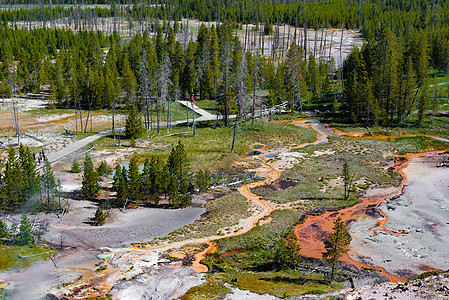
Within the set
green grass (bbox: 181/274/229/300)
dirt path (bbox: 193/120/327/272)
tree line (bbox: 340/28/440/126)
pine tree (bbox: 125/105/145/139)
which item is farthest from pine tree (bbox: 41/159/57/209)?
tree line (bbox: 340/28/440/126)

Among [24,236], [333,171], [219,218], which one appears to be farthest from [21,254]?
[333,171]

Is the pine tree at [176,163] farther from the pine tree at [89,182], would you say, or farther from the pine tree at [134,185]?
the pine tree at [89,182]

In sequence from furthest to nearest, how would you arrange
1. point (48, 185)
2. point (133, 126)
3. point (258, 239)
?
point (133, 126) → point (48, 185) → point (258, 239)

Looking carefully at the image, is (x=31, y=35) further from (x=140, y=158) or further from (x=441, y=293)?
(x=441, y=293)

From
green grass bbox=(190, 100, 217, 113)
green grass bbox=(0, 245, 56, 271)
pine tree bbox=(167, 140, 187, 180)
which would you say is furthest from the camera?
green grass bbox=(190, 100, 217, 113)

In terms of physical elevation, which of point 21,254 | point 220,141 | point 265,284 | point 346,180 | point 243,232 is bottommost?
point 243,232

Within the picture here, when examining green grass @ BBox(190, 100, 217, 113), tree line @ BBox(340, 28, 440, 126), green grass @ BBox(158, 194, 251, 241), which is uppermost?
tree line @ BBox(340, 28, 440, 126)

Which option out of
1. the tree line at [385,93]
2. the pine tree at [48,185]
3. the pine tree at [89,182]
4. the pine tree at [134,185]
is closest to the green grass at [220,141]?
the pine tree at [134,185]

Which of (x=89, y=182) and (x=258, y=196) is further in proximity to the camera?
(x=258, y=196)

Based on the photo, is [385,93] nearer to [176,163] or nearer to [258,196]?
[258,196]

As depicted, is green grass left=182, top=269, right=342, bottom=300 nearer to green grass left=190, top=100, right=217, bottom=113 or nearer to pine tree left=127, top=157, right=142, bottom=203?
pine tree left=127, top=157, right=142, bottom=203
